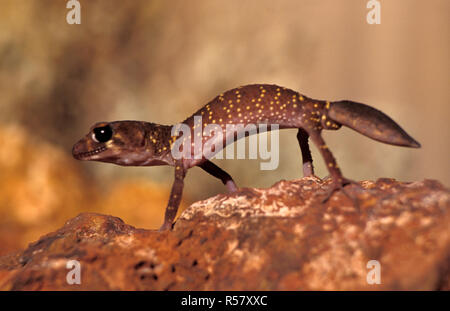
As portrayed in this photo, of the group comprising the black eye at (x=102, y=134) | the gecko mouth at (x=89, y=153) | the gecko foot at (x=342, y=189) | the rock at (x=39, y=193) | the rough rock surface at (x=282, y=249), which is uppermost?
the black eye at (x=102, y=134)

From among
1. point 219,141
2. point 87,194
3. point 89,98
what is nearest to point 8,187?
point 87,194

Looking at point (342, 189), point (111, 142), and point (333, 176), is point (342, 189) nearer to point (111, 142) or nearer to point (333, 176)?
point (333, 176)

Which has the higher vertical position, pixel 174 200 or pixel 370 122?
pixel 370 122

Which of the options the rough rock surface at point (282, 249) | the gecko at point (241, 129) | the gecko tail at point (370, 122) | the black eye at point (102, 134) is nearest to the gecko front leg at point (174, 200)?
the gecko at point (241, 129)

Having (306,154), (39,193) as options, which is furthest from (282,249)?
(39,193)

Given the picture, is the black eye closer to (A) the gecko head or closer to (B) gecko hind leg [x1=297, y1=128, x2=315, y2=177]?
(A) the gecko head

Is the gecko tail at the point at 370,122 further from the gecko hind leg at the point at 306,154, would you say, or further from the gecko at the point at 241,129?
the gecko hind leg at the point at 306,154
